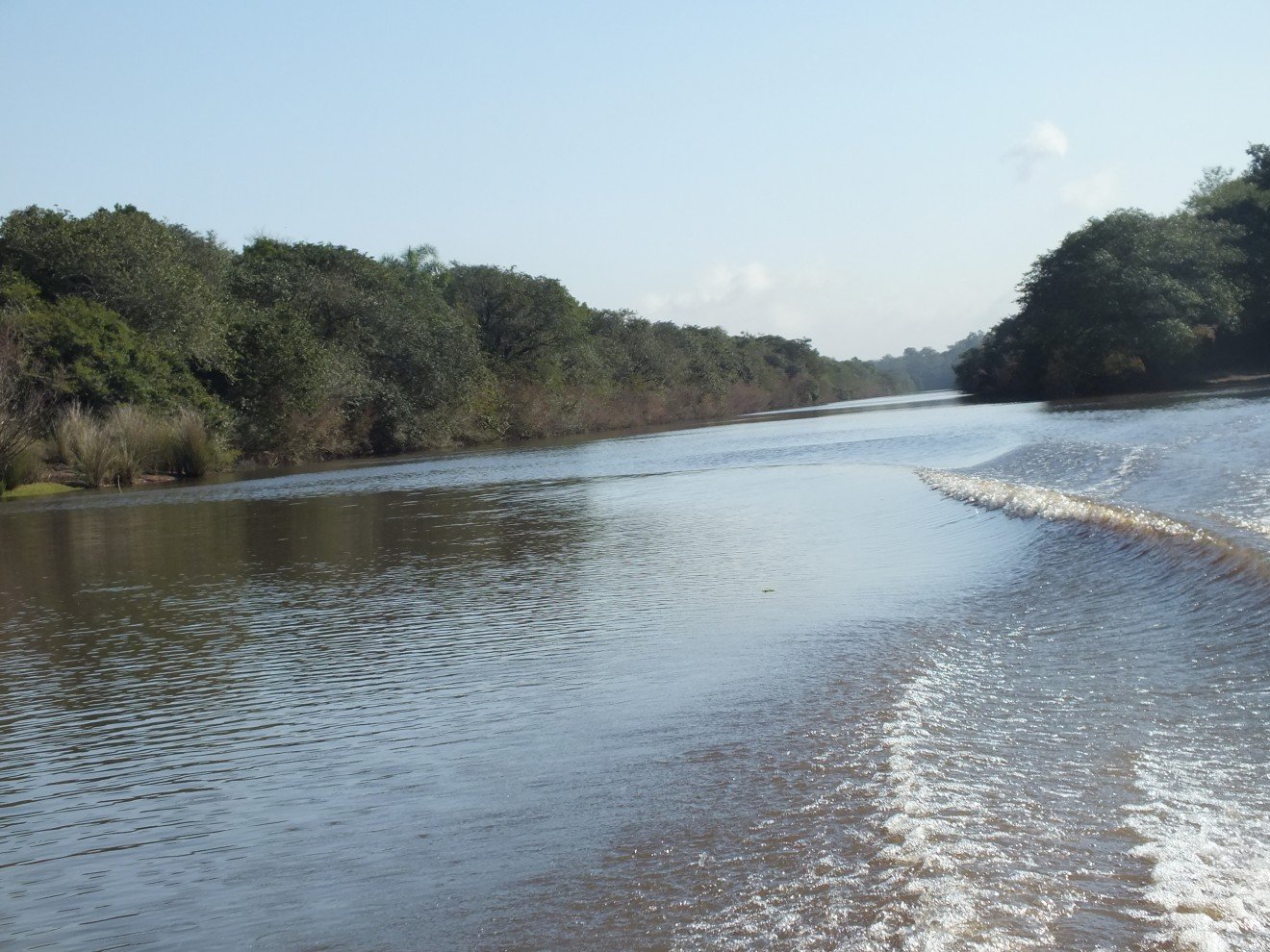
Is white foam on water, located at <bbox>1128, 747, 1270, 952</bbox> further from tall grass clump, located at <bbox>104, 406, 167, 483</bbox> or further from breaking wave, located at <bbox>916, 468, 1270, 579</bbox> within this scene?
tall grass clump, located at <bbox>104, 406, 167, 483</bbox>

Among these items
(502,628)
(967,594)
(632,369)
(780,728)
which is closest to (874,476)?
(967,594)

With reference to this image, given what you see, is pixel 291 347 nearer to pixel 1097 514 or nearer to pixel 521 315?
pixel 521 315

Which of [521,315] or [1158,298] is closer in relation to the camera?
[1158,298]

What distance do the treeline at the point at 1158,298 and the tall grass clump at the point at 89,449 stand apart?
44.5 m

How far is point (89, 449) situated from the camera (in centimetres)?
3161

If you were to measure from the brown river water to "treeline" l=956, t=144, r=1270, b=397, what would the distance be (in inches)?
1839

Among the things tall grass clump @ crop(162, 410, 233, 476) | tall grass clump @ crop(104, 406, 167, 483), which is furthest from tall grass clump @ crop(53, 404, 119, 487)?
tall grass clump @ crop(162, 410, 233, 476)

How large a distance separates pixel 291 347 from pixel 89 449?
11687 millimetres

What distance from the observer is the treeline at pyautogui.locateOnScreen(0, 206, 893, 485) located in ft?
114

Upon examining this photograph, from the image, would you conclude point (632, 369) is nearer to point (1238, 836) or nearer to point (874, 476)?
point (874, 476)

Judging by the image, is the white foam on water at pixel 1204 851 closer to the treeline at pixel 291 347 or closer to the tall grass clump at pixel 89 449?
the treeline at pixel 291 347

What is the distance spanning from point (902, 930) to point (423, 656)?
445 cm

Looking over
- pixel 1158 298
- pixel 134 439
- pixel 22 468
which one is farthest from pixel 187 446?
pixel 1158 298

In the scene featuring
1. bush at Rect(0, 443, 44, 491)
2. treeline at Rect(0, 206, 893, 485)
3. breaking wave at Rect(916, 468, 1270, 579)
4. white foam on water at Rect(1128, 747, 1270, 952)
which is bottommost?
white foam on water at Rect(1128, 747, 1270, 952)
